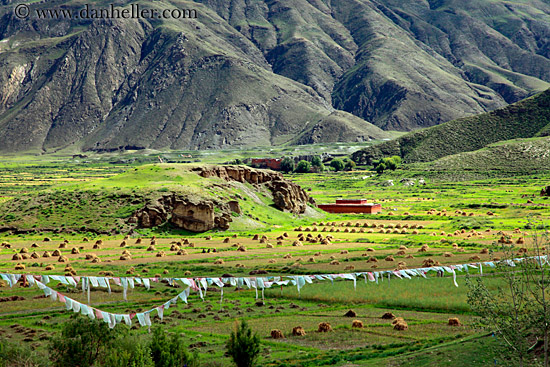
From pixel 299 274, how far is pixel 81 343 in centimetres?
2644

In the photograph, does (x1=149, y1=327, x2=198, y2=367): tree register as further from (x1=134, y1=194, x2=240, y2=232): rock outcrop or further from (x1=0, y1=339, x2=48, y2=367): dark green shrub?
(x1=134, y1=194, x2=240, y2=232): rock outcrop

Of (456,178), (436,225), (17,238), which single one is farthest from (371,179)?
(17,238)

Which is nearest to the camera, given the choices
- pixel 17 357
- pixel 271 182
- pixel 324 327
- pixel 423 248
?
pixel 17 357

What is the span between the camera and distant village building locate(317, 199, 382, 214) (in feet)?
386

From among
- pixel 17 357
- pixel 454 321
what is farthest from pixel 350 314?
pixel 17 357

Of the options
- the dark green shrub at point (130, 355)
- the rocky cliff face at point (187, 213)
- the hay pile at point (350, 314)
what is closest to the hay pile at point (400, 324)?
the hay pile at point (350, 314)

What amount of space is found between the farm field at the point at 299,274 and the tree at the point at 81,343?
3169mm

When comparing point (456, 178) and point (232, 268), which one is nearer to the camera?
point (232, 268)

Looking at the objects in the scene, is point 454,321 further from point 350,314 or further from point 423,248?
point 423,248

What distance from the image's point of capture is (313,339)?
34.9 m

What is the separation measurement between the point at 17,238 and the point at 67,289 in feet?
133

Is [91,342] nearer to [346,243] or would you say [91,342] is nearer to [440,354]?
[440,354]

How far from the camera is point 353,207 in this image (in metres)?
120

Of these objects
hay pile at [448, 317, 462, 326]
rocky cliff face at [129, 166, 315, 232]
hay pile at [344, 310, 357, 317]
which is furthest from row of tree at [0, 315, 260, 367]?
rocky cliff face at [129, 166, 315, 232]
